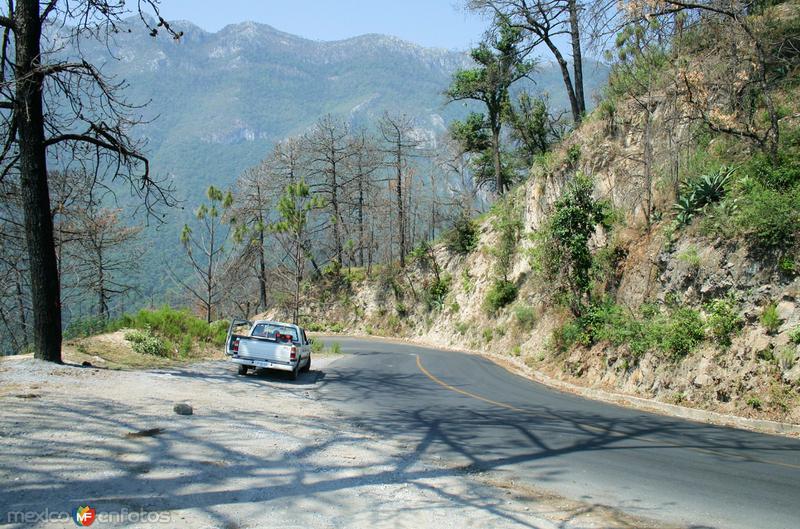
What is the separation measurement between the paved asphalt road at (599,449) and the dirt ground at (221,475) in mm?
694

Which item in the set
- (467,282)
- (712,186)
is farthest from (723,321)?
(467,282)

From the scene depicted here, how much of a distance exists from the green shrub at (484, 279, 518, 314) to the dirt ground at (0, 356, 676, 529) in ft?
77.4

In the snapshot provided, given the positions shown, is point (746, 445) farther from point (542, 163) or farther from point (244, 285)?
point (244, 285)

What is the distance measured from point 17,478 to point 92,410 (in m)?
3.25

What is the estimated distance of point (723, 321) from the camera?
14141 mm

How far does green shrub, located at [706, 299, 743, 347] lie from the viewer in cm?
1398

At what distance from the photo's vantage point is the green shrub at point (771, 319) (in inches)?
513

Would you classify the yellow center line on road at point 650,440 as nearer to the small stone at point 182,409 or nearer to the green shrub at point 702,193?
the small stone at point 182,409

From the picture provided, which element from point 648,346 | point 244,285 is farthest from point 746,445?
point 244,285

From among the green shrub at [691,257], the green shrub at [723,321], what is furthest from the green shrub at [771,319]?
the green shrub at [691,257]

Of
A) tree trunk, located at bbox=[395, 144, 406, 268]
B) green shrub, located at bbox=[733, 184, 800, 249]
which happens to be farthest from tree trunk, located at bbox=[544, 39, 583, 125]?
tree trunk, located at bbox=[395, 144, 406, 268]

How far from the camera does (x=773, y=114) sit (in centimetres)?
1579

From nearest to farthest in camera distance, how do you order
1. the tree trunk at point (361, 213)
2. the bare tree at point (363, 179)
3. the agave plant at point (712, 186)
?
1. the agave plant at point (712, 186)
2. the tree trunk at point (361, 213)
3. the bare tree at point (363, 179)

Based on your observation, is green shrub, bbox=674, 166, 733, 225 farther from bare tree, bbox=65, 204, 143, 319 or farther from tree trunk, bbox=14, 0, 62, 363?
bare tree, bbox=65, 204, 143, 319
